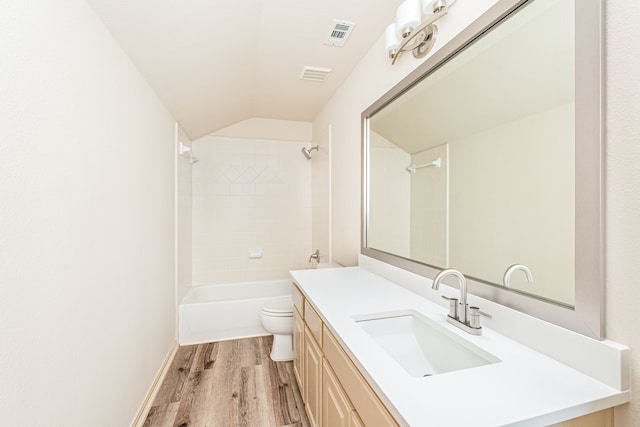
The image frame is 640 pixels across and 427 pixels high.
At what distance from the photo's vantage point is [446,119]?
1.46m

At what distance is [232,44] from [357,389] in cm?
195

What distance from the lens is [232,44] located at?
178cm

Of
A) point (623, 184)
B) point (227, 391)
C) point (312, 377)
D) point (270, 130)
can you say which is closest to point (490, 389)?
point (623, 184)

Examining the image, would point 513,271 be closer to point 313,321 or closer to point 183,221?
point 313,321

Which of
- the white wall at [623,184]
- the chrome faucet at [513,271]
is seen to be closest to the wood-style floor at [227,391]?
the chrome faucet at [513,271]

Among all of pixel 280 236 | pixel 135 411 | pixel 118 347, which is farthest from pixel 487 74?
pixel 280 236

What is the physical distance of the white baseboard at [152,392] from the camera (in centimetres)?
163

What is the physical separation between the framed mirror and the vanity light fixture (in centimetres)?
11

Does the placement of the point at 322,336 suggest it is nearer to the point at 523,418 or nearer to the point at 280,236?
the point at 523,418

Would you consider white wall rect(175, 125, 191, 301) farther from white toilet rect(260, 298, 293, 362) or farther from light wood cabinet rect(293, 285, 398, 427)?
light wood cabinet rect(293, 285, 398, 427)

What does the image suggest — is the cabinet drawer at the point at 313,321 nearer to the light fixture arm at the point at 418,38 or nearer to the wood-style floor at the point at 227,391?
the wood-style floor at the point at 227,391

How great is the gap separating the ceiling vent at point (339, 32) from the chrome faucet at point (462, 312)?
1561 millimetres

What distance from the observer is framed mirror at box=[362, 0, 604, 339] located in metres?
0.78

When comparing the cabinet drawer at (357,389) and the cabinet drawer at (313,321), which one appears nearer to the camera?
the cabinet drawer at (357,389)
